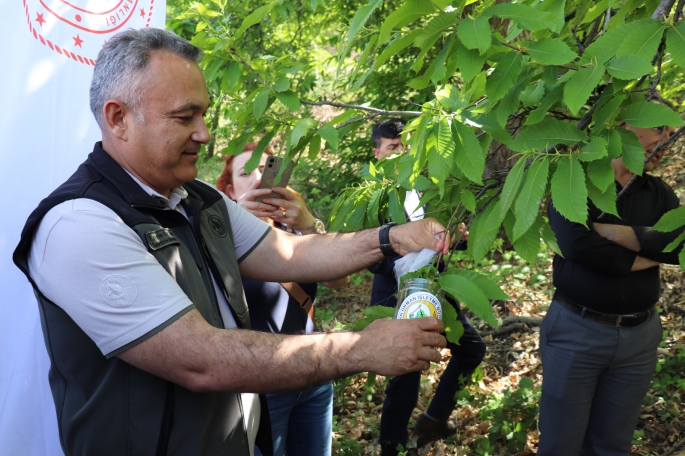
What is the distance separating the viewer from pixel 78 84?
218cm

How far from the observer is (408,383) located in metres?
3.59

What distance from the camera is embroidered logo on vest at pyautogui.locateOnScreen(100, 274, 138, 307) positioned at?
1.51 metres

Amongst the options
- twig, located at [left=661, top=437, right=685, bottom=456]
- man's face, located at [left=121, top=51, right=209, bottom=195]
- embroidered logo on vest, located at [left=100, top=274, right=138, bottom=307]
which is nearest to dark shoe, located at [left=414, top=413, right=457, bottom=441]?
twig, located at [left=661, top=437, right=685, bottom=456]

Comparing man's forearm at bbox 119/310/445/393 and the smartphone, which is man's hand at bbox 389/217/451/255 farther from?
the smartphone

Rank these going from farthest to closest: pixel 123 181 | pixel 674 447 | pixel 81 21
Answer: pixel 674 447 → pixel 81 21 → pixel 123 181

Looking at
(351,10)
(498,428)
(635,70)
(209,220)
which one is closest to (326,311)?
(498,428)

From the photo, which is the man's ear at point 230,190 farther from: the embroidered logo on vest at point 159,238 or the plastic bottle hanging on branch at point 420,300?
the plastic bottle hanging on branch at point 420,300

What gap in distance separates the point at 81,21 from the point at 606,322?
2767 mm

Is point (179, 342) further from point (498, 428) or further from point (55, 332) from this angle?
point (498, 428)

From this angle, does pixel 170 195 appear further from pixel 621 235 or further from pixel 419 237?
pixel 621 235

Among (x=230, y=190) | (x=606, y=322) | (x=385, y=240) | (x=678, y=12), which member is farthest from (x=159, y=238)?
(x=606, y=322)

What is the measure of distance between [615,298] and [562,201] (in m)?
1.71

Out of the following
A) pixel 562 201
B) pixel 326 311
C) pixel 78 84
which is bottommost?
pixel 326 311

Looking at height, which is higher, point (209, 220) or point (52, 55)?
point (52, 55)
